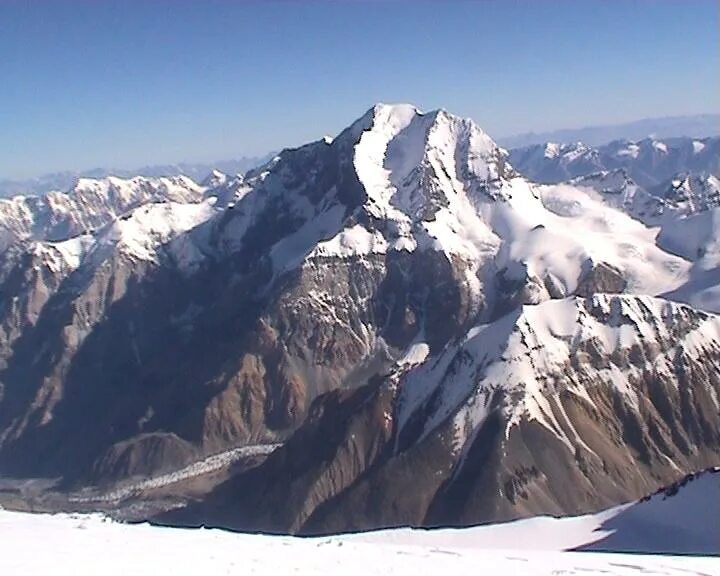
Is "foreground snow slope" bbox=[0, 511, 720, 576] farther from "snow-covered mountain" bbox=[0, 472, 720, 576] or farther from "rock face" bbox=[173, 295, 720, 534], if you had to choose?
"rock face" bbox=[173, 295, 720, 534]

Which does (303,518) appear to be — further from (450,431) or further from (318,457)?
(450,431)

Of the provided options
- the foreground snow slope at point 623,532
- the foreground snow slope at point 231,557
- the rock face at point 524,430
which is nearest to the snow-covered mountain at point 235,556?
the foreground snow slope at point 231,557

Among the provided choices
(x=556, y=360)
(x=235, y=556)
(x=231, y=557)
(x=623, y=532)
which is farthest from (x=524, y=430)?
(x=231, y=557)

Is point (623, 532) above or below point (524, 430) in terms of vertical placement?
above

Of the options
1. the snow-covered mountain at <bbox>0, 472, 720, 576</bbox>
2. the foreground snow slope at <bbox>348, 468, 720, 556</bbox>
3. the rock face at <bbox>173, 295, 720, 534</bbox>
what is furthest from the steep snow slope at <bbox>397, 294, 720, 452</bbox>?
the snow-covered mountain at <bbox>0, 472, 720, 576</bbox>

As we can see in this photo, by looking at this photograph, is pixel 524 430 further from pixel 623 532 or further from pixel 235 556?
pixel 235 556

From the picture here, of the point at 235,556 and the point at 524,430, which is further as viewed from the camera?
the point at 524,430

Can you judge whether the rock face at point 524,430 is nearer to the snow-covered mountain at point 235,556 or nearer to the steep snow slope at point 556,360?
the steep snow slope at point 556,360

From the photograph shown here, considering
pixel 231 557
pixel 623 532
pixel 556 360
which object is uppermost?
pixel 231 557
